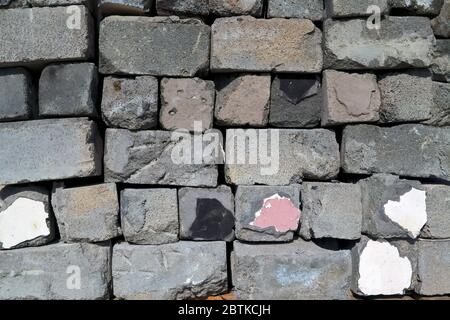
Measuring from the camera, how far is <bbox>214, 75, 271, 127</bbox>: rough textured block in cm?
276

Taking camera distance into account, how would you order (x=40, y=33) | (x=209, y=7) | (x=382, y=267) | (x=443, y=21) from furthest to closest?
(x=443, y=21) → (x=382, y=267) → (x=209, y=7) → (x=40, y=33)

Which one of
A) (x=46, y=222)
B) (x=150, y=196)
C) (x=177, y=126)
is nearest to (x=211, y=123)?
(x=177, y=126)

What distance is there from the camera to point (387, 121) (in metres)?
2.84

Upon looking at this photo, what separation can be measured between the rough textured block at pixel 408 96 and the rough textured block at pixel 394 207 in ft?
1.44

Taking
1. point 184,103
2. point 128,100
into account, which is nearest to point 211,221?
point 184,103

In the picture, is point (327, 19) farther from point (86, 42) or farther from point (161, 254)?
point (161, 254)

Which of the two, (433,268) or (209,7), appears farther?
(433,268)

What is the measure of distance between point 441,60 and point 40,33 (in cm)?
285

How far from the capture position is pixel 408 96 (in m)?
2.80

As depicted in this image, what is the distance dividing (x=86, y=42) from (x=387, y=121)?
210cm

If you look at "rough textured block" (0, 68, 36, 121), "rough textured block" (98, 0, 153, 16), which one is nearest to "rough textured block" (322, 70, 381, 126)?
"rough textured block" (98, 0, 153, 16)

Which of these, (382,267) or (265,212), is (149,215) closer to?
(265,212)

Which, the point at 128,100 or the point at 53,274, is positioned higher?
the point at 128,100

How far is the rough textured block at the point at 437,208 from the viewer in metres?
2.86
